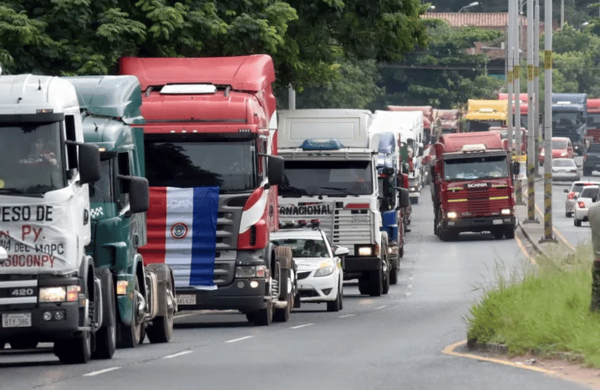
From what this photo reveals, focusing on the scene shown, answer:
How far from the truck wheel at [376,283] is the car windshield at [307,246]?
5162 mm

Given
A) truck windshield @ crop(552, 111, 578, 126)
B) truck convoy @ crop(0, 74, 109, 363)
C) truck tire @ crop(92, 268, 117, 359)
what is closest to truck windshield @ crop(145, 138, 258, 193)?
truck tire @ crop(92, 268, 117, 359)

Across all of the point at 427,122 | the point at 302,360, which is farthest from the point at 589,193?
→ the point at 302,360

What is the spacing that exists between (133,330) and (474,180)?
35281 millimetres

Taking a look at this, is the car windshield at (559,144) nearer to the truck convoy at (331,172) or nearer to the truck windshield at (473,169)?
the truck windshield at (473,169)

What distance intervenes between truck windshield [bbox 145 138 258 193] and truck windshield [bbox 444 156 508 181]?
101ft

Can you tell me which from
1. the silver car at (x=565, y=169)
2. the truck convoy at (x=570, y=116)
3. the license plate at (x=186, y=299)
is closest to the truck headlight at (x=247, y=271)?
the license plate at (x=186, y=299)

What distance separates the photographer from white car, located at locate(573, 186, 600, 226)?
6225cm

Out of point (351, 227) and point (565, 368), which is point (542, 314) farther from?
point (351, 227)

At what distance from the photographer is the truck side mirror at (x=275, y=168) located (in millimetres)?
23562

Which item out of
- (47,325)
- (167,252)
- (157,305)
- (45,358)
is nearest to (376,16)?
(167,252)

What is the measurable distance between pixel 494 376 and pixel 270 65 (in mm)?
11515

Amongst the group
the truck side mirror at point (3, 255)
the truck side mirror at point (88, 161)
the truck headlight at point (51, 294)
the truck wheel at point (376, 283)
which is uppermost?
the truck side mirror at point (88, 161)

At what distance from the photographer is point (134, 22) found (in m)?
29.5

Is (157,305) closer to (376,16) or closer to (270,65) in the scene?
(270,65)
